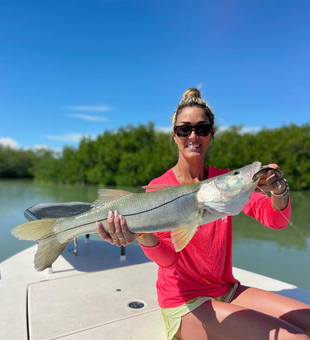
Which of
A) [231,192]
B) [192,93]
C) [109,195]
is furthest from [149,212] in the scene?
[192,93]

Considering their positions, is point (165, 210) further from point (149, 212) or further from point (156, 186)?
point (156, 186)

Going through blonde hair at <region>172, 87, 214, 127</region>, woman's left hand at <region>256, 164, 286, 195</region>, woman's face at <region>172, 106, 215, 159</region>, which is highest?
blonde hair at <region>172, 87, 214, 127</region>

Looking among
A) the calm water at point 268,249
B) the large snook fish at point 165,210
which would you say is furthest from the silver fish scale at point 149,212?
the calm water at point 268,249

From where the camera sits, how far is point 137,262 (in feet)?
14.8

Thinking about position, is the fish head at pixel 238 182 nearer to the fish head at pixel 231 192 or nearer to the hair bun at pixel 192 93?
the fish head at pixel 231 192

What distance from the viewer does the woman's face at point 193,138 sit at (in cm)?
251

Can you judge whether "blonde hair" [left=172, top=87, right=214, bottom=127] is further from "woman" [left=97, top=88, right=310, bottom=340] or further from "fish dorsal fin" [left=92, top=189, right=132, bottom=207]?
"fish dorsal fin" [left=92, top=189, right=132, bottom=207]

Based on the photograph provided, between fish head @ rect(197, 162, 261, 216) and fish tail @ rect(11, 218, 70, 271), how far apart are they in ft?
3.58

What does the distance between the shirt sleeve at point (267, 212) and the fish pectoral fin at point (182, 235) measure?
768 millimetres

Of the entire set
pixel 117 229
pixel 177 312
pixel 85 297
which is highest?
pixel 117 229

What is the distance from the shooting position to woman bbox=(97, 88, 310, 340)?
200 centimetres

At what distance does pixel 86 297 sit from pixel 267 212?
86.3 inches

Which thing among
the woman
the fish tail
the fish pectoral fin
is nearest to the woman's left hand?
the woman

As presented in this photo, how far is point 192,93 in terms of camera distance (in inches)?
106
